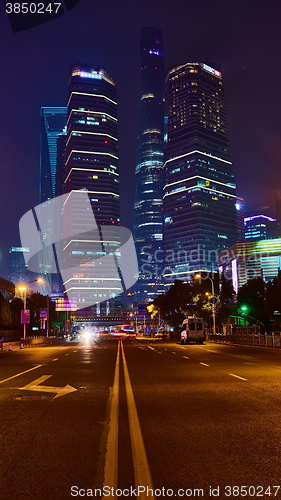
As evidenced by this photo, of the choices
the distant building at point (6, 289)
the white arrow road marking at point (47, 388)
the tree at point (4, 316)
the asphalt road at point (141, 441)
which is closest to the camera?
the asphalt road at point (141, 441)

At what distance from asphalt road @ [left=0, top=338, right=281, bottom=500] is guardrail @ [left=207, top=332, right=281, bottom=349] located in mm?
29697

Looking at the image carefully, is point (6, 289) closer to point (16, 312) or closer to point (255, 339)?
point (16, 312)

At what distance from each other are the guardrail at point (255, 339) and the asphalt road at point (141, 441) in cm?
2970

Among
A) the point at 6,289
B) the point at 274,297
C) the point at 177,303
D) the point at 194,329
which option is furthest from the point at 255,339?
the point at 6,289

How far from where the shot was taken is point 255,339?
48.3 m

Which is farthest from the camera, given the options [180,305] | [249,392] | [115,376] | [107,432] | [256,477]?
[180,305]

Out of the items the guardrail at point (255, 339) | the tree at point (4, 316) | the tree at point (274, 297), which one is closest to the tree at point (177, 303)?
the tree at point (274, 297)

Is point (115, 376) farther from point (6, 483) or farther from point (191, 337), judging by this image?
point (191, 337)

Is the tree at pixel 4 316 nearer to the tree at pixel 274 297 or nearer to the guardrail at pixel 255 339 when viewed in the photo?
the guardrail at pixel 255 339

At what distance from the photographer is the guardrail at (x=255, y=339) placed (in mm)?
41906

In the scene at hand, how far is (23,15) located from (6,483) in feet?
149

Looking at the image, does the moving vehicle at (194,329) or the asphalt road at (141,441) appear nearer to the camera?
the asphalt road at (141,441)

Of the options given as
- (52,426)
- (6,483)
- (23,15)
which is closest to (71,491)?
(6,483)

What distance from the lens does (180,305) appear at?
398 ft
